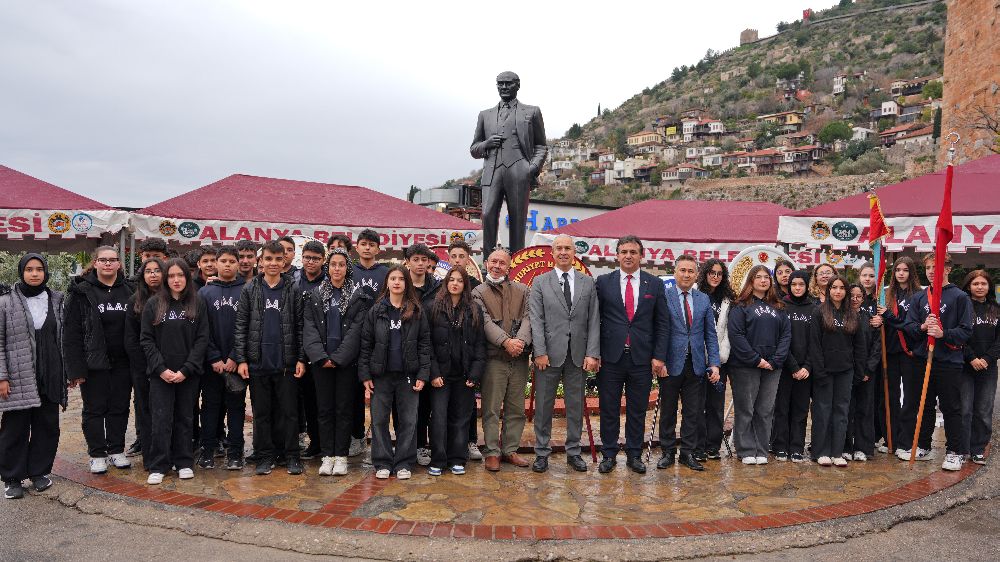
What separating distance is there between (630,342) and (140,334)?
12.2 feet

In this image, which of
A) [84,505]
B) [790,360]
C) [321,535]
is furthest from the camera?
[790,360]

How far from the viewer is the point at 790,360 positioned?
17.9ft

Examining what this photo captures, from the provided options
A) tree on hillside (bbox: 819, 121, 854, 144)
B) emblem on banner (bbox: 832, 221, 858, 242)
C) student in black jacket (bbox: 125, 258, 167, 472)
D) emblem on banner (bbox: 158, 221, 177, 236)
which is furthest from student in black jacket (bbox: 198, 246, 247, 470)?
tree on hillside (bbox: 819, 121, 854, 144)

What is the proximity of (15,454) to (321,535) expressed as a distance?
2.48 metres

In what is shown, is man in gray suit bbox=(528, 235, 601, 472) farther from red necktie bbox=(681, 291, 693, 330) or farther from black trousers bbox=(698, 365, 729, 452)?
black trousers bbox=(698, 365, 729, 452)

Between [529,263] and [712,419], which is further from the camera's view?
[529,263]

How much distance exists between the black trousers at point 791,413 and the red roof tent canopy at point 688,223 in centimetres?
583

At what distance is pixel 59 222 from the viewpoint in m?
8.68

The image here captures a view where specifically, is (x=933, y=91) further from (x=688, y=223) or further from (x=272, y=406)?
(x=272, y=406)

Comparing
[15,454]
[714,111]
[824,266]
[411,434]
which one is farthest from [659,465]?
[714,111]

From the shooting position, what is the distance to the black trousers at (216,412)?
500 cm

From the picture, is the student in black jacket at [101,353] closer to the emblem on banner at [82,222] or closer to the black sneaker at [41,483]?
the black sneaker at [41,483]

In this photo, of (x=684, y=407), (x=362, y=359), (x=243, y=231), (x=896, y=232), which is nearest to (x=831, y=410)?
(x=684, y=407)

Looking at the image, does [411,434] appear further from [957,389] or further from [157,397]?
[957,389]
